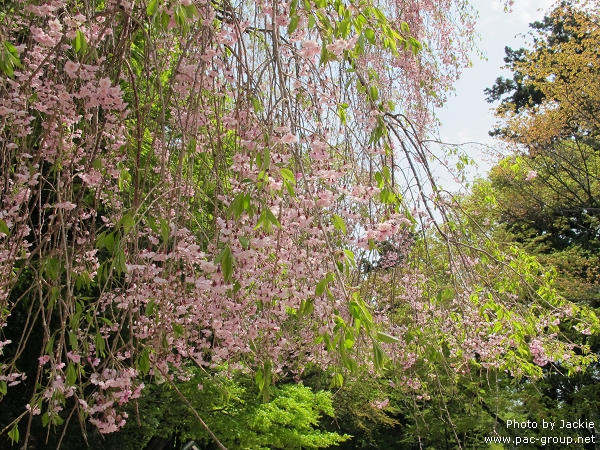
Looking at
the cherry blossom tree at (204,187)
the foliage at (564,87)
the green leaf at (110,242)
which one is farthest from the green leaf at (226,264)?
the foliage at (564,87)

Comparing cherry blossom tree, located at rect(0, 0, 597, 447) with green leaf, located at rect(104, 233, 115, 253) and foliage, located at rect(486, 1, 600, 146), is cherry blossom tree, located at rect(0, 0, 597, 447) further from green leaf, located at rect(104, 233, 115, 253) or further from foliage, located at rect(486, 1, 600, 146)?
foliage, located at rect(486, 1, 600, 146)

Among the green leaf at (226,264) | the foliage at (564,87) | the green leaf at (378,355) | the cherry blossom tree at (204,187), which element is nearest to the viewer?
the green leaf at (226,264)

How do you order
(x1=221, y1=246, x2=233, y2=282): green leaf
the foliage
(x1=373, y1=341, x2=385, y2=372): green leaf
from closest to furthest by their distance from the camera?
(x1=221, y1=246, x2=233, y2=282): green leaf → (x1=373, y1=341, x2=385, y2=372): green leaf → the foliage

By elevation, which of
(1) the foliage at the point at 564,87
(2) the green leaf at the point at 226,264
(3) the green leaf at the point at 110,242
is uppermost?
(1) the foliage at the point at 564,87

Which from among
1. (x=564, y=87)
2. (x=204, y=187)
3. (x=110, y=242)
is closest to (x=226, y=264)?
(x=110, y=242)

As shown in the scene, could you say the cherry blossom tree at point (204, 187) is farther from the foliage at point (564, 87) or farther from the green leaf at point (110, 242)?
the foliage at point (564, 87)

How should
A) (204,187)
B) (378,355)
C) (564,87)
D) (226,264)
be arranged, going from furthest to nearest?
(564,87), (204,187), (378,355), (226,264)

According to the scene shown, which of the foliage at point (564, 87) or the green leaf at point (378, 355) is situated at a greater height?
the foliage at point (564, 87)

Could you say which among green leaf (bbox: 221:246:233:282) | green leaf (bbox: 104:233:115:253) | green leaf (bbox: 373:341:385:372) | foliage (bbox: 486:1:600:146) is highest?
foliage (bbox: 486:1:600:146)

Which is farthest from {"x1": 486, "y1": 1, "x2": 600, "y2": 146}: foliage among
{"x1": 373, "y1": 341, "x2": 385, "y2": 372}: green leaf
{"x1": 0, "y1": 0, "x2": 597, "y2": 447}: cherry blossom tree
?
{"x1": 373, "y1": 341, "x2": 385, "y2": 372}: green leaf

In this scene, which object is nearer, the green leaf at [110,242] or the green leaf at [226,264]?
the green leaf at [226,264]

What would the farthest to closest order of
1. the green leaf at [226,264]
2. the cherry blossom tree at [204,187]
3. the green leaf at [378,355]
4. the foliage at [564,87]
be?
the foliage at [564,87] < the cherry blossom tree at [204,187] < the green leaf at [378,355] < the green leaf at [226,264]

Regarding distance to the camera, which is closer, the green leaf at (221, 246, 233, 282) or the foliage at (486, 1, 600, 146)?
the green leaf at (221, 246, 233, 282)

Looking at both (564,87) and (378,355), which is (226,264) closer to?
(378,355)
